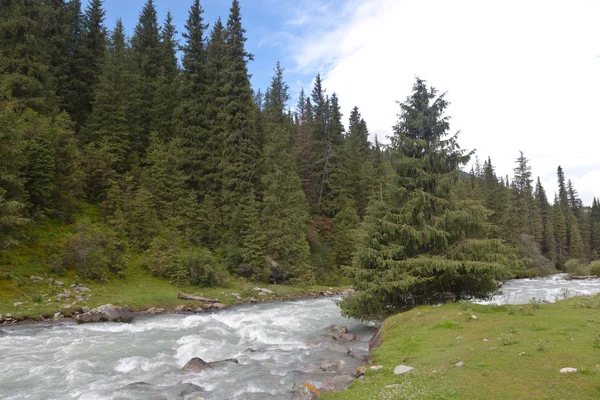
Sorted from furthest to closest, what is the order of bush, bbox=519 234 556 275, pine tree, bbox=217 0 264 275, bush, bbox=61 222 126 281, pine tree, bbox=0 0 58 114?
bush, bbox=519 234 556 275
pine tree, bbox=217 0 264 275
pine tree, bbox=0 0 58 114
bush, bbox=61 222 126 281

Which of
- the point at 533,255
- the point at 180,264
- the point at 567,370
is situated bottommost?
the point at 533,255

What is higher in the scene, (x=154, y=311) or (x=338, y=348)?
(x=154, y=311)

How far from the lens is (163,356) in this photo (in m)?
13.2

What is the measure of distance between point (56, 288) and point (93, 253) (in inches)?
140

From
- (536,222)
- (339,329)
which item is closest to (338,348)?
(339,329)

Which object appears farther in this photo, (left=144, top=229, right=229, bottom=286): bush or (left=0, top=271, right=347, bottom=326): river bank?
(left=144, top=229, right=229, bottom=286): bush

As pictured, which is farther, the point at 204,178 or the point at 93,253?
the point at 204,178

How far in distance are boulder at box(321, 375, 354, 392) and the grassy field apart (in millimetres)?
15969

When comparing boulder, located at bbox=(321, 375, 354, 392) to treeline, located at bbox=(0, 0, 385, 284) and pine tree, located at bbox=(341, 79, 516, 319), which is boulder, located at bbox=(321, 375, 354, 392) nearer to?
pine tree, located at bbox=(341, 79, 516, 319)

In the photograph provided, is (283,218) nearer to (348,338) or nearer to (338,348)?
(348,338)

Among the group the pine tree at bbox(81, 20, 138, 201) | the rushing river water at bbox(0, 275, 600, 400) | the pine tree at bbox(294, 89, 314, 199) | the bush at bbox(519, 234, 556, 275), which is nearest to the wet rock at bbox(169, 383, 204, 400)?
the rushing river water at bbox(0, 275, 600, 400)

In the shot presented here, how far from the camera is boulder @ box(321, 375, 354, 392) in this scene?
9032mm

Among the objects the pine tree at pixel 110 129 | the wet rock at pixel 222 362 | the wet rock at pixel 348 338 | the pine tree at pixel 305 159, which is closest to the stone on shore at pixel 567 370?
the wet rock at pixel 348 338

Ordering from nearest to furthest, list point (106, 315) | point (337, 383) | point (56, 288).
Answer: point (337, 383) → point (106, 315) → point (56, 288)
